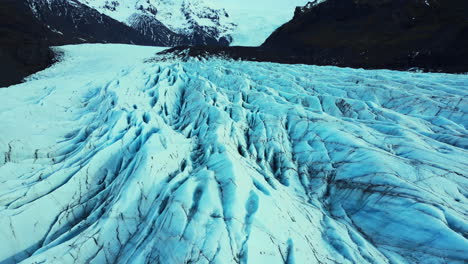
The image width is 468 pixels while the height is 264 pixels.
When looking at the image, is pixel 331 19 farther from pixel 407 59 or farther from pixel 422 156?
pixel 422 156

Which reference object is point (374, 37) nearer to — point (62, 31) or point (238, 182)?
point (238, 182)

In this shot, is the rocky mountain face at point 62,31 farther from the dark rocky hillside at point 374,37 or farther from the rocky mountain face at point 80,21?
the dark rocky hillside at point 374,37

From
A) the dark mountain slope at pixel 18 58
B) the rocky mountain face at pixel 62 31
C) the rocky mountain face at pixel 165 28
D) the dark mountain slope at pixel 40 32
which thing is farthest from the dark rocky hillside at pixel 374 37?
the rocky mountain face at pixel 165 28

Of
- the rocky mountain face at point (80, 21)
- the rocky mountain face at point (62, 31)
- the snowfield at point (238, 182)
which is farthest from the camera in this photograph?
the rocky mountain face at point (80, 21)

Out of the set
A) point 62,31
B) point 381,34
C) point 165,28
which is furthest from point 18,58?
point 165,28

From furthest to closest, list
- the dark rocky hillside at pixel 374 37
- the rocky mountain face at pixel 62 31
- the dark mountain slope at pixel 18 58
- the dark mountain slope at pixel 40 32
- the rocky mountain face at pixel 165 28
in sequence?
the rocky mountain face at pixel 165 28 < the rocky mountain face at pixel 62 31 < the dark mountain slope at pixel 40 32 < the dark rocky hillside at pixel 374 37 < the dark mountain slope at pixel 18 58

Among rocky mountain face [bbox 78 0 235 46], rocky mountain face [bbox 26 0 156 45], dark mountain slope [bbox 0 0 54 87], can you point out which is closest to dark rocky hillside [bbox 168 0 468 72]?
dark mountain slope [bbox 0 0 54 87]
